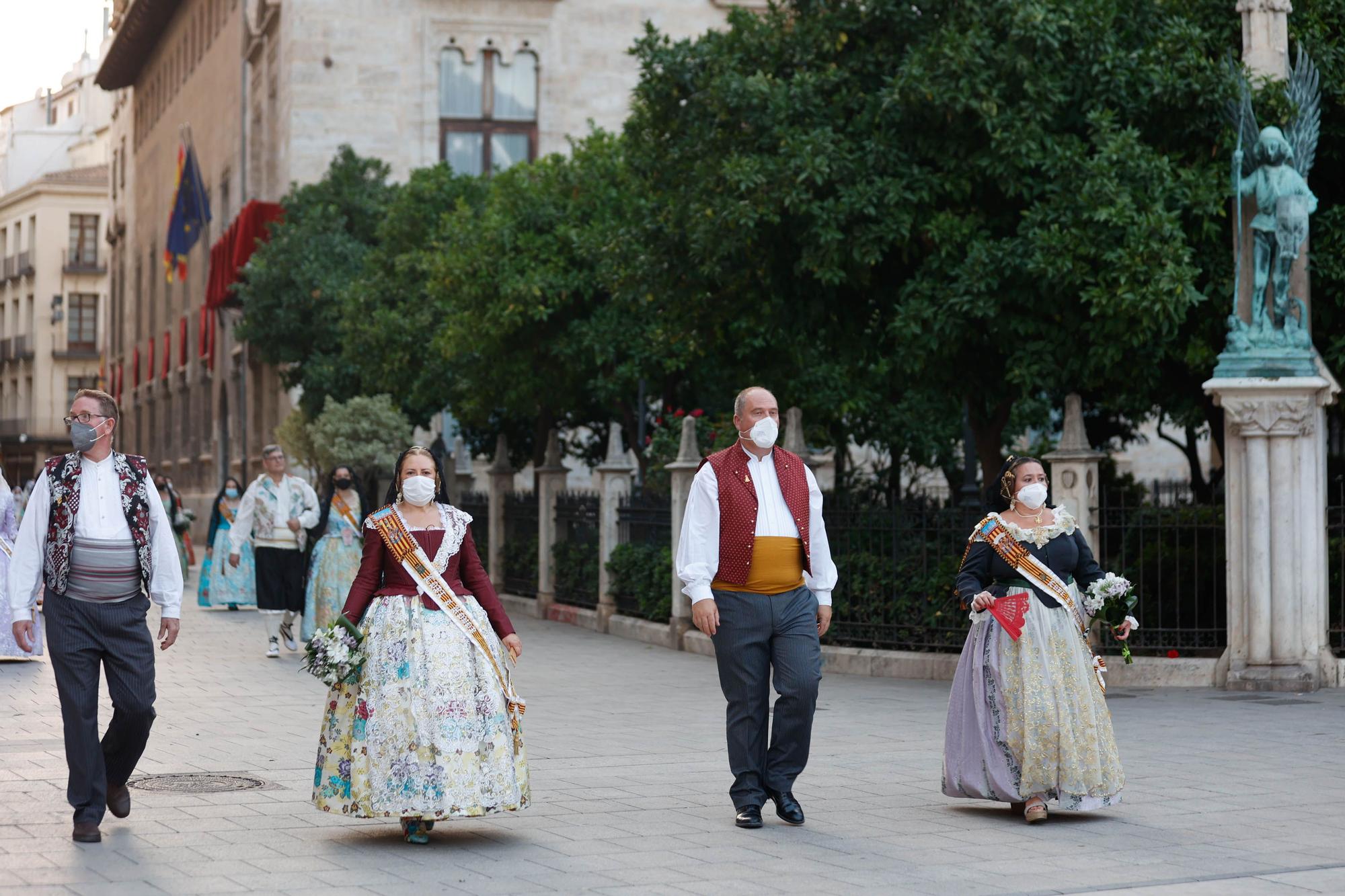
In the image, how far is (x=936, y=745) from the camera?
37.6ft

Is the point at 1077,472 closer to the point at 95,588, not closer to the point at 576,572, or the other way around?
the point at 95,588

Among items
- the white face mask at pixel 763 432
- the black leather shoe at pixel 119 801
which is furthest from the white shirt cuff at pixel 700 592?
the black leather shoe at pixel 119 801

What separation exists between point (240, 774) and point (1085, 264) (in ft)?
25.2

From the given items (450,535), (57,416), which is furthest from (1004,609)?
(57,416)

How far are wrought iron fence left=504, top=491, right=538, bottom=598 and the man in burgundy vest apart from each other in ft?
52.5

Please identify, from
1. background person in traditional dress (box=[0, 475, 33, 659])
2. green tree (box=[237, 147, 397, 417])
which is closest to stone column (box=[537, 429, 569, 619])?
background person in traditional dress (box=[0, 475, 33, 659])

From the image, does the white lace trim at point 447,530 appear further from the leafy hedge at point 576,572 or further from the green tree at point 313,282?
the green tree at point 313,282

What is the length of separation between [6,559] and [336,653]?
8.61 meters

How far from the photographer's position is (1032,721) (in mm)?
8570

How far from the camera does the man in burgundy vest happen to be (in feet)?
27.9

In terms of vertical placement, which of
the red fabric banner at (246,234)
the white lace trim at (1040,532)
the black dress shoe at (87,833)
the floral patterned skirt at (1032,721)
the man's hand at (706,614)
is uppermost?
the red fabric banner at (246,234)

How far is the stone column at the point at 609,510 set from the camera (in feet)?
69.5

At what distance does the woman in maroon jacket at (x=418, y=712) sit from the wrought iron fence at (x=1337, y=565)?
8336 mm

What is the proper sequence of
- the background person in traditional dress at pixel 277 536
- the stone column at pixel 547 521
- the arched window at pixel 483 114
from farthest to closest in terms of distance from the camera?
the arched window at pixel 483 114 < the stone column at pixel 547 521 < the background person in traditional dress at pixel 277 536
